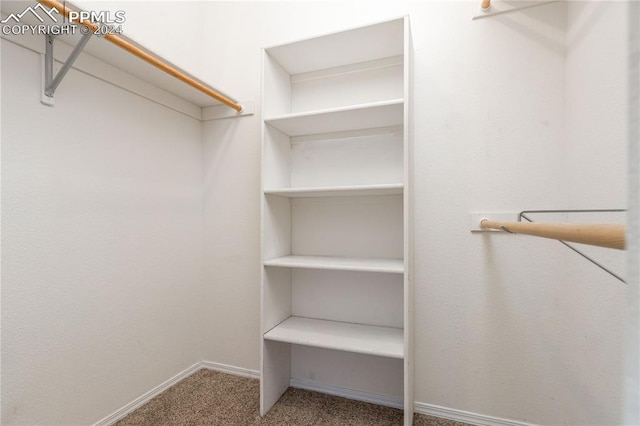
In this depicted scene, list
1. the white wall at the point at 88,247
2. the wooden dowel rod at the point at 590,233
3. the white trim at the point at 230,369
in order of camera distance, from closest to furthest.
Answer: the wooden dowel rod at the point at 590,233
the white wall at the point at 88,247
the white trim at the point at 230,369

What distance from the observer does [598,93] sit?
103cm

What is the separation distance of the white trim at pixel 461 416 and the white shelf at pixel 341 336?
0.41 meters

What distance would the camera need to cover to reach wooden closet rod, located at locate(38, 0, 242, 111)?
907mm

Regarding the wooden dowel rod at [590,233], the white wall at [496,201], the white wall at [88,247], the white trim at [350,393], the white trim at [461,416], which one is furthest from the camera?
the white trim at [350,393]

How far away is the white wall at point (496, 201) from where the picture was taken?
1.24 metres

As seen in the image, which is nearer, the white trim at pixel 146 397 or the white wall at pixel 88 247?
the white wall at pixel 88 247

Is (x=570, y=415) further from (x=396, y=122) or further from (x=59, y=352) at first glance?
(x=59, y=352)

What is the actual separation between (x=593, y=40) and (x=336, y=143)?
1126 mm

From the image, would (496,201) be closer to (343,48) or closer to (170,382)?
(343,48)

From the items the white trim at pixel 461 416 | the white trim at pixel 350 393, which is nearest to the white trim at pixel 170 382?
the white trim at pixel 350 393

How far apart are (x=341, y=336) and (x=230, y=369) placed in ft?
2.92

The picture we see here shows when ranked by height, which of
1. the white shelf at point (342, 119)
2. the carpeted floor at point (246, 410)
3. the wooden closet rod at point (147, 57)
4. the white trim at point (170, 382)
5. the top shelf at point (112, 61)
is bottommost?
the carpeted floor at point (246, 410)

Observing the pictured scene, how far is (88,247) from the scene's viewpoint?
128cm
